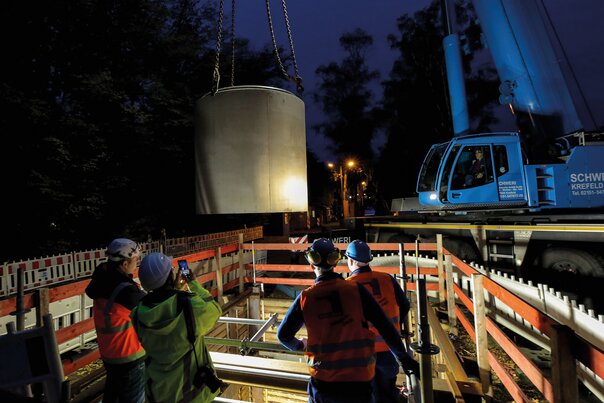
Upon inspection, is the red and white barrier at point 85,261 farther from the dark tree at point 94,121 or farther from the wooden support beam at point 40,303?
the wooden support beam at point 40,303

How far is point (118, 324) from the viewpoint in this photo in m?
2.77

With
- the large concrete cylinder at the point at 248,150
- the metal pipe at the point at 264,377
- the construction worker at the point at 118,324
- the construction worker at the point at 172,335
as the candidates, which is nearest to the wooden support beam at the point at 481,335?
the metal pipe at the point at 264,377

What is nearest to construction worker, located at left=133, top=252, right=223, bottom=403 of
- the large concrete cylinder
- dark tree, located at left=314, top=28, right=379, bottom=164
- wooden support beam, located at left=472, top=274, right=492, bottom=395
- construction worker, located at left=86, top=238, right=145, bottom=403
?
construction worker, located at left=86, top=238, right=145, bottom=403

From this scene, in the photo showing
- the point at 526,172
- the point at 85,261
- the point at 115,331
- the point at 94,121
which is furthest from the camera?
the point at 94,121

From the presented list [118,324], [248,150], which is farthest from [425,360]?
[248,150]

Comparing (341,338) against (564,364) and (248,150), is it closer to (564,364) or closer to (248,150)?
(564,364)

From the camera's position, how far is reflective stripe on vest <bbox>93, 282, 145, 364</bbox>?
2740 mm

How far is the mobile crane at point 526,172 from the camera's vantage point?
7.61 m

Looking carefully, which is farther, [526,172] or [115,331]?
[526,172]

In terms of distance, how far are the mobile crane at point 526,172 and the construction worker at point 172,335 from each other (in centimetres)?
825

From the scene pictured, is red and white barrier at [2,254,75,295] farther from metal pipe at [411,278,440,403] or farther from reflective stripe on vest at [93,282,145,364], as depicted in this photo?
metal pipe at [411,278,440,403]

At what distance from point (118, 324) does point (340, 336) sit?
1.90 meters

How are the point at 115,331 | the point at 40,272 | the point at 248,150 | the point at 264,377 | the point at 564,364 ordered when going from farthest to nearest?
the point at 40,272
the point at 248,150
the point at 264,377
the point at 115,331
the point at 564,364

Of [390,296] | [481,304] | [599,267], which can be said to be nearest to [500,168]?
[599,267]
